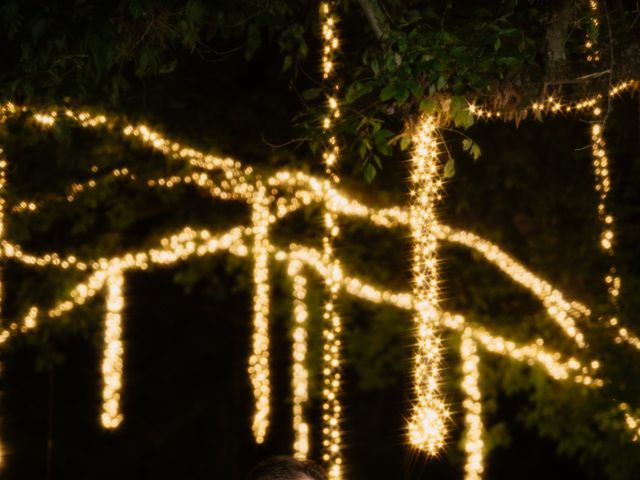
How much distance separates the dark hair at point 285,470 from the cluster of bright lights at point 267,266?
4.02m

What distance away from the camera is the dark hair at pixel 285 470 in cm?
189

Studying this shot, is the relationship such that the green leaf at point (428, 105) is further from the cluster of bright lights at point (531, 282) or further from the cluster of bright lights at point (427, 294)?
the cluster of bright lights at point (531, 282)

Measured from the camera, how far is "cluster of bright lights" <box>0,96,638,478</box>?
625cm

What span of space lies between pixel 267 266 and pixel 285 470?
488cm

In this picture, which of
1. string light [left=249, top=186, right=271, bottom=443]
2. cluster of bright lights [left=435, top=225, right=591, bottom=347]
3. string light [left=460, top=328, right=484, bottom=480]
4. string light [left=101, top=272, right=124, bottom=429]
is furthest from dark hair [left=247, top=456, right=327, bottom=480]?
cluster of bright lights [left=435, top=225, right=591, bottom=347]

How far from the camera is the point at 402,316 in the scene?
717 centimetres

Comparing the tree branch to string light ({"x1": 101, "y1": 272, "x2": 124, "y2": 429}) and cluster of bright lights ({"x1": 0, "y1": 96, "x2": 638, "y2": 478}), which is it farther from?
string light ({"x1": 101, "y1": 272, "x2": 124, "y2": 429})

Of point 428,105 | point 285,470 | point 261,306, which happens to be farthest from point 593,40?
point 261,306

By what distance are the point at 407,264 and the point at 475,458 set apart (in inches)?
63.5

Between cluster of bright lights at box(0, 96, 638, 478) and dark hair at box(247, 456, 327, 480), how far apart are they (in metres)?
4.02

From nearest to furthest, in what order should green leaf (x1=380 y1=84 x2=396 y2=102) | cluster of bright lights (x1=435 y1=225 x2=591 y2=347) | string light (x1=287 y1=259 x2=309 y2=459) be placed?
green leaf (x1=380 y1=84 x2=396 y2=102) → string light (x1=287 y1=259 x2=309 y2=459) → cluster of bright lights (x1=435 y1=225 x2=591 y2=347)

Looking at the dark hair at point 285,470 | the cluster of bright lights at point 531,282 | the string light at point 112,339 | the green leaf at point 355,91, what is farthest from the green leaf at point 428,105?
the string light at point 112,339

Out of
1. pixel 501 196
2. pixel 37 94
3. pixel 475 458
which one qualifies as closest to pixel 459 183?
pixel 501 196

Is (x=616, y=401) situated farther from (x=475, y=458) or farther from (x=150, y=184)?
(x=150, y=184)
